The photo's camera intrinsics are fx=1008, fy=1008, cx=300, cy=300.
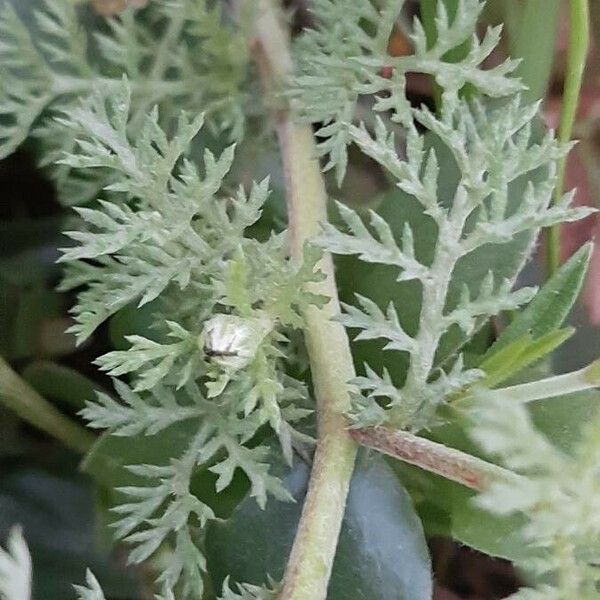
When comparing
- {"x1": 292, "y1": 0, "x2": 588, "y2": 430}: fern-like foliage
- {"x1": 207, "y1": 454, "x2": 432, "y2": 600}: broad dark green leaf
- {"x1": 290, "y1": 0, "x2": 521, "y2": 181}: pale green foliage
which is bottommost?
{"x1": 207, "y1": 454, "x2": 432, "y2": 600}: broad dark green leaf

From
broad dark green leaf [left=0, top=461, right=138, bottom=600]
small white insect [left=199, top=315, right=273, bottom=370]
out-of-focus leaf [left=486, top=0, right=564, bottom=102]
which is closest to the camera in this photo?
small white insect [left=199, top=315, right=273, bottom=370]

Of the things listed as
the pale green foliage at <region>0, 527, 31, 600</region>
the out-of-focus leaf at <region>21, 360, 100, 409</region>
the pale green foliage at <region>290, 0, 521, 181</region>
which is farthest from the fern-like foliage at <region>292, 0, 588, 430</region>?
the out-of-focus leaf at <region>21, 360, 100, 409</region>

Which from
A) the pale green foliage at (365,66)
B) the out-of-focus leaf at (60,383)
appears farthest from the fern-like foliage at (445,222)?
the out-of-focus leaf at (60,383)

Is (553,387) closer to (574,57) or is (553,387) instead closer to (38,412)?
(574,57)

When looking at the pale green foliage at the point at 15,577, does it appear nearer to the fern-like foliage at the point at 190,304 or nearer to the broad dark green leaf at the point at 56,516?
the fern-like foliage at the point at 190,304

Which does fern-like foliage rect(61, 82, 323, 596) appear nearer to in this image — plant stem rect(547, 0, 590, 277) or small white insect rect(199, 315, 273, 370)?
small white insect rect(199, 315, 273, 370)
